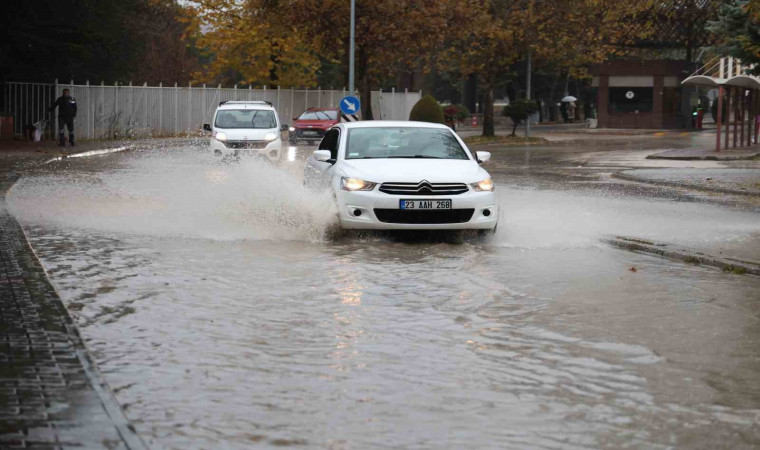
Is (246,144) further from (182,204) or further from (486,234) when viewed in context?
(486,234)

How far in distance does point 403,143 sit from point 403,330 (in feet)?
22.9

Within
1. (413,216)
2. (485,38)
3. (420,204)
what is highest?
(485,38)

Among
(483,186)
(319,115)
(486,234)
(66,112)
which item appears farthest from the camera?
(319,115)

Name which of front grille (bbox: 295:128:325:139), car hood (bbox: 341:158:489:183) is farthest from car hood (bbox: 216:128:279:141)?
front grille (bbox: 295:128:325:139)

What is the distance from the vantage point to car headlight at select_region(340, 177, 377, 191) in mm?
13938

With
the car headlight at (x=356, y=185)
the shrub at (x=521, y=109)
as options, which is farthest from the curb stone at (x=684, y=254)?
the shrub at (x=521, y=109)

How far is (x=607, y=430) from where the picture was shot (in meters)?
6.07

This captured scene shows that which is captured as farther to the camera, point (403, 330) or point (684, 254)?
point (684, 254)

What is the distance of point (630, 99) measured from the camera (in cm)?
7512

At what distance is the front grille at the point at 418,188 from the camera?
13.8 metres

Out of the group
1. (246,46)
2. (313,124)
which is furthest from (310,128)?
(246,46)

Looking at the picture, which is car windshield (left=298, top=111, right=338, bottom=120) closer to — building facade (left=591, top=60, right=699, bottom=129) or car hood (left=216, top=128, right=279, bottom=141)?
car hood (left=216, top=128, right=279, bottom=141)

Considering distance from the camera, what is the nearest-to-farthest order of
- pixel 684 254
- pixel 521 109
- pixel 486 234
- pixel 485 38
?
pixel 684 254, pixel 486 234, pixel 485 38, pixel 521 109

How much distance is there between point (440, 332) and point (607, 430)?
2631 millimetres
